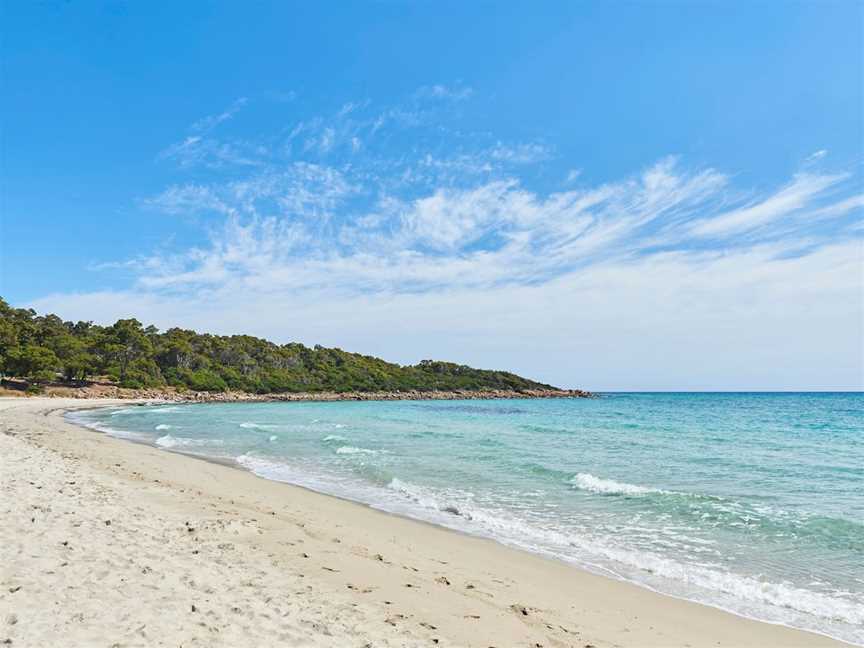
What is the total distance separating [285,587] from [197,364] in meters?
99.6

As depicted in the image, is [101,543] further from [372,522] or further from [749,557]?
[749,557]

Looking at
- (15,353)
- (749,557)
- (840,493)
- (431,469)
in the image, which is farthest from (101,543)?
(15,353)

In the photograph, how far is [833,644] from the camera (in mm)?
5559

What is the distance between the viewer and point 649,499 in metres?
12.3

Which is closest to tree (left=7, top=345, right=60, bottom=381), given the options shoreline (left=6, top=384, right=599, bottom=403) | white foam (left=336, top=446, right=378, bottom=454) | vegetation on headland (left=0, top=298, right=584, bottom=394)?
vegetation on headland (left=0, top=298, right=584, bottom=394)

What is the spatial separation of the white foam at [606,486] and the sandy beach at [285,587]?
5.44 meters

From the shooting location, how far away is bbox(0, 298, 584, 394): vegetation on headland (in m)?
67.0

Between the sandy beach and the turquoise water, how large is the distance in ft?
3.09

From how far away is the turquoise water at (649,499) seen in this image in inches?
290

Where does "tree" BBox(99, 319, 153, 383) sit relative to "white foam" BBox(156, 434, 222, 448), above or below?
above

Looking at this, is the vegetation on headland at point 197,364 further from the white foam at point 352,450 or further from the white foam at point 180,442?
the white foam at point 352,450

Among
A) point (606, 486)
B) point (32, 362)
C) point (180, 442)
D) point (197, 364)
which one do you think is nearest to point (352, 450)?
point (180, 442)

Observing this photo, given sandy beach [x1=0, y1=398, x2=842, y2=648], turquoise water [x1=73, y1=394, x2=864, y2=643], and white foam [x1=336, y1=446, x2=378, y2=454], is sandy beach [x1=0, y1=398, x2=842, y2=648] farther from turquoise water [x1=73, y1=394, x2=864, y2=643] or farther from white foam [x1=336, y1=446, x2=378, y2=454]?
white foam [x1=336, y1=446, x2=378, y2=454]

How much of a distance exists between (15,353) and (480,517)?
69907 millimetres
